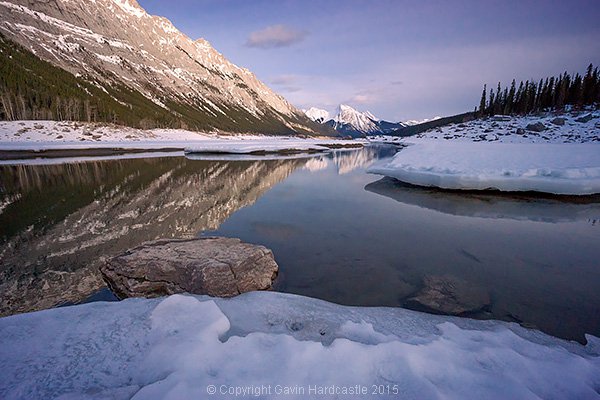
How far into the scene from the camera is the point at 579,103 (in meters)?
63.6

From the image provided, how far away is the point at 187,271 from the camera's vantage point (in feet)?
16.9

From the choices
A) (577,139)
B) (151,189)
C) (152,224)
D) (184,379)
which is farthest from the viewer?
(577,139)

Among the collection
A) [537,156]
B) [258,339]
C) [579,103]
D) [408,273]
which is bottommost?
[408,273]

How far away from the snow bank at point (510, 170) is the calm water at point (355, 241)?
780 millimetres

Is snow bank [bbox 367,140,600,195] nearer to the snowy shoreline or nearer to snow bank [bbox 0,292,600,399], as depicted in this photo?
snow bank [bbox 0,292,600,399]

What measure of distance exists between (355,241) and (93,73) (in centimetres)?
16277

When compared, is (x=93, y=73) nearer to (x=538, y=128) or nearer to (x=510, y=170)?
(x=510, y=170)

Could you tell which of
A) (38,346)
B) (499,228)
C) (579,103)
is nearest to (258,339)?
(38,346)

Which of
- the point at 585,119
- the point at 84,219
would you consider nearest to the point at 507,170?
the point at 84,219

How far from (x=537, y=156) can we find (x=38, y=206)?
25.6 meters

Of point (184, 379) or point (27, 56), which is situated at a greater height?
point (27, 56)

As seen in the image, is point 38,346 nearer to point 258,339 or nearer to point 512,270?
point 258,339

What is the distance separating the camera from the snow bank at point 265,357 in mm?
2531

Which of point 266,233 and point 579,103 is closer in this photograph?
point 266,233
